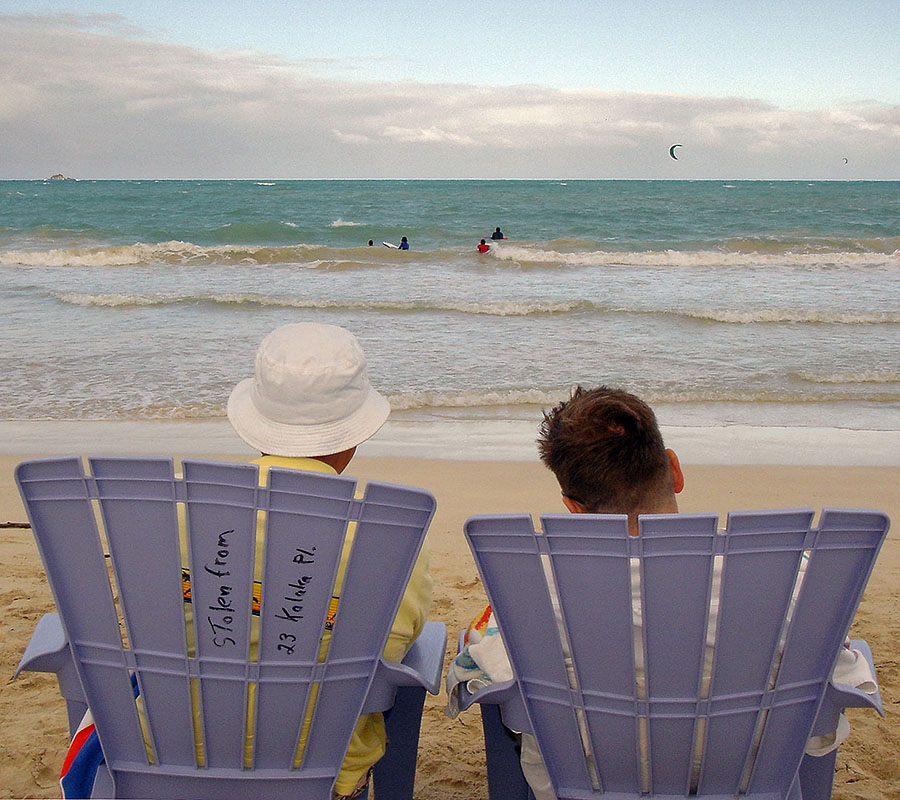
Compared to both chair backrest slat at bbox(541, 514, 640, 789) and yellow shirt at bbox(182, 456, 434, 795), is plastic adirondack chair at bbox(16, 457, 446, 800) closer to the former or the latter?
yellow shirt at bbox(182, 456, 434, 795)

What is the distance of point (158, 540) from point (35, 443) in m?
4.80

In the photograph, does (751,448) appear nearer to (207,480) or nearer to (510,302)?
(207,480)

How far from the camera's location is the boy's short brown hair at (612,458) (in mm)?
1708

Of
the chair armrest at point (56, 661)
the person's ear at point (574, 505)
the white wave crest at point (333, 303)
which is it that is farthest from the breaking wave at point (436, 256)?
the person's ear at point (574, 505)

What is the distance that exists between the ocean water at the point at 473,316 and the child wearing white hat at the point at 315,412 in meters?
4.72

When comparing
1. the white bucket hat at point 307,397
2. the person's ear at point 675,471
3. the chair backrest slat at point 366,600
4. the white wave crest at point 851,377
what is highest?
the white bucket hat at point 307,397

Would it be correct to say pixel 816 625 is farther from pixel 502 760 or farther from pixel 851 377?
pixel 851 377

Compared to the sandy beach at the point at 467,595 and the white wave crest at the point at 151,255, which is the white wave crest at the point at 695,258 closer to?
the white wave crest at the point at 151,255

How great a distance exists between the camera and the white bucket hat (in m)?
1.89

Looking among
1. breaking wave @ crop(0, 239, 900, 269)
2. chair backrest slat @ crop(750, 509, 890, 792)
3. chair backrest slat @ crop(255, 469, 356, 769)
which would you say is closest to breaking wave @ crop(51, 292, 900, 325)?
breaking wave @ crop(0, 239, 900, 269)

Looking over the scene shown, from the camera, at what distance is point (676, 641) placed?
4.96ft

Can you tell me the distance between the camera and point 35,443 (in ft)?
19.4

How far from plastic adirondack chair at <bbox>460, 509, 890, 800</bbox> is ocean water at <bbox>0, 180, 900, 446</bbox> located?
5023 millimetres

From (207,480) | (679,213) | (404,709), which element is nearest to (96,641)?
(207,480)
